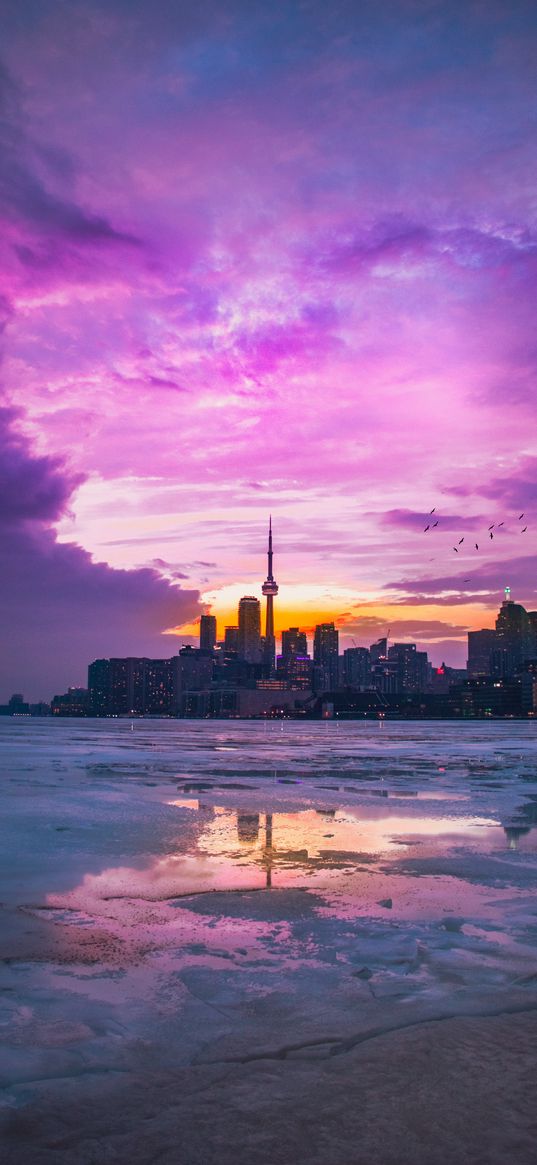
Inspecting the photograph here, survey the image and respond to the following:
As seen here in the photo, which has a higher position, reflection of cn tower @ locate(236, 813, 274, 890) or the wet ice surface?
the wet ice surface

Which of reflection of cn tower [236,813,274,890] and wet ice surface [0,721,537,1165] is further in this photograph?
reflection of cn tower [236,813,274,890]

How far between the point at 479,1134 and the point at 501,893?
616 centimetres

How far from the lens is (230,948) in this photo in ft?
24.9

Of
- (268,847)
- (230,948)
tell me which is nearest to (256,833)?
(268,847)

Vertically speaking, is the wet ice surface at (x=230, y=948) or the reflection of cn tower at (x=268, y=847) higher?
the wet ice surface at (x=230, y=948)

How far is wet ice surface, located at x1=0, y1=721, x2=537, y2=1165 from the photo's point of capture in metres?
4.95

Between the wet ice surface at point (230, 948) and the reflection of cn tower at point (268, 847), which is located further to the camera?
the reflection of cn tower at point (268, 847)

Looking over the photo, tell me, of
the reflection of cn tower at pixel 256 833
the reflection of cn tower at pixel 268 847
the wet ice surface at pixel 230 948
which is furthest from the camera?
the reflection of cn tower at pixel 256 833

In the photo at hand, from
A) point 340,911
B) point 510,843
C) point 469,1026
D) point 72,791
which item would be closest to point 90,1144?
point 469,1026

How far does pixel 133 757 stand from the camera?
40.3 m

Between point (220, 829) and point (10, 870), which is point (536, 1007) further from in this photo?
point (220, 829)

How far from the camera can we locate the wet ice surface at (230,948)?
495 cm

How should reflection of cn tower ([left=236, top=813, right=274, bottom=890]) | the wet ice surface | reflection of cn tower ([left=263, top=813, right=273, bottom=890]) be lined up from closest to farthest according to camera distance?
the wet ice surface, reflection of cn tower ([left=263, top=813, right=273, bottom=890]), reflection of cn tower ([left=236, top=813, right=274, bottom=890])

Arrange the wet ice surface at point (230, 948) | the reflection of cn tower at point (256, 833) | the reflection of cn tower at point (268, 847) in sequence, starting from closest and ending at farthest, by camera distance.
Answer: the wet ice surface at point (230, 948)
the reflection of cn tower at point (268, 847)
the reflection of cn tower at point (256, 833)
